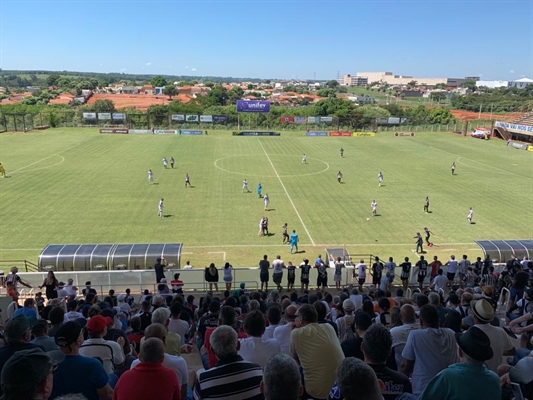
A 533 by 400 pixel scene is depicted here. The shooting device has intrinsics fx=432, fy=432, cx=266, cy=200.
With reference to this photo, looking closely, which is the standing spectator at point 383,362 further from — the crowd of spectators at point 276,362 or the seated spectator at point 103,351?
the seated spectator at point 103,351

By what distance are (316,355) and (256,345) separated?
712 millimetres

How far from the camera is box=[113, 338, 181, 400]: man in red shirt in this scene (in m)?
4.04

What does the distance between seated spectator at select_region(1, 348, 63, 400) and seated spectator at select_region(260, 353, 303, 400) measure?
1.66 m

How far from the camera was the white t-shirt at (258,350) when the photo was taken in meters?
5.05

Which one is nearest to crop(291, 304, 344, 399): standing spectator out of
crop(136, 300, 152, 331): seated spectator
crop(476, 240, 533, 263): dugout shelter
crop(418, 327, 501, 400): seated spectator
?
crop(418, 327, 501, 400): seated spectator

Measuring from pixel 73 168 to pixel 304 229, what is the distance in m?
27.1

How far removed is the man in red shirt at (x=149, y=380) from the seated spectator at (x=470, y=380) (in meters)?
2.36

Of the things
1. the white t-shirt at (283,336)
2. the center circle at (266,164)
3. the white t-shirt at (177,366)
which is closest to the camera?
the white t-shirt at (177,366)

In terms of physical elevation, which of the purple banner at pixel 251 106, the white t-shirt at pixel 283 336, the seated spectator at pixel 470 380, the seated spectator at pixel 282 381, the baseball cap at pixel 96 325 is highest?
the purple banner at pixel 251 106

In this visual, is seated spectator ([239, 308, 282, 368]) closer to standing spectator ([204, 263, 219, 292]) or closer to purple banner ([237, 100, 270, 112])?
standing spectator ([204, 263, 219, 292])

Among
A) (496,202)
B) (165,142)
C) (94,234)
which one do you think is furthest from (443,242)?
(165,142)

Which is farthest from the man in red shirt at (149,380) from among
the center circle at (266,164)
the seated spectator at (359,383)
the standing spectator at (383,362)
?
the center circle at (266,164)

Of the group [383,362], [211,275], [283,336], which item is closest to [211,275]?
[211,275]

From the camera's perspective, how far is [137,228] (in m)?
26.7
